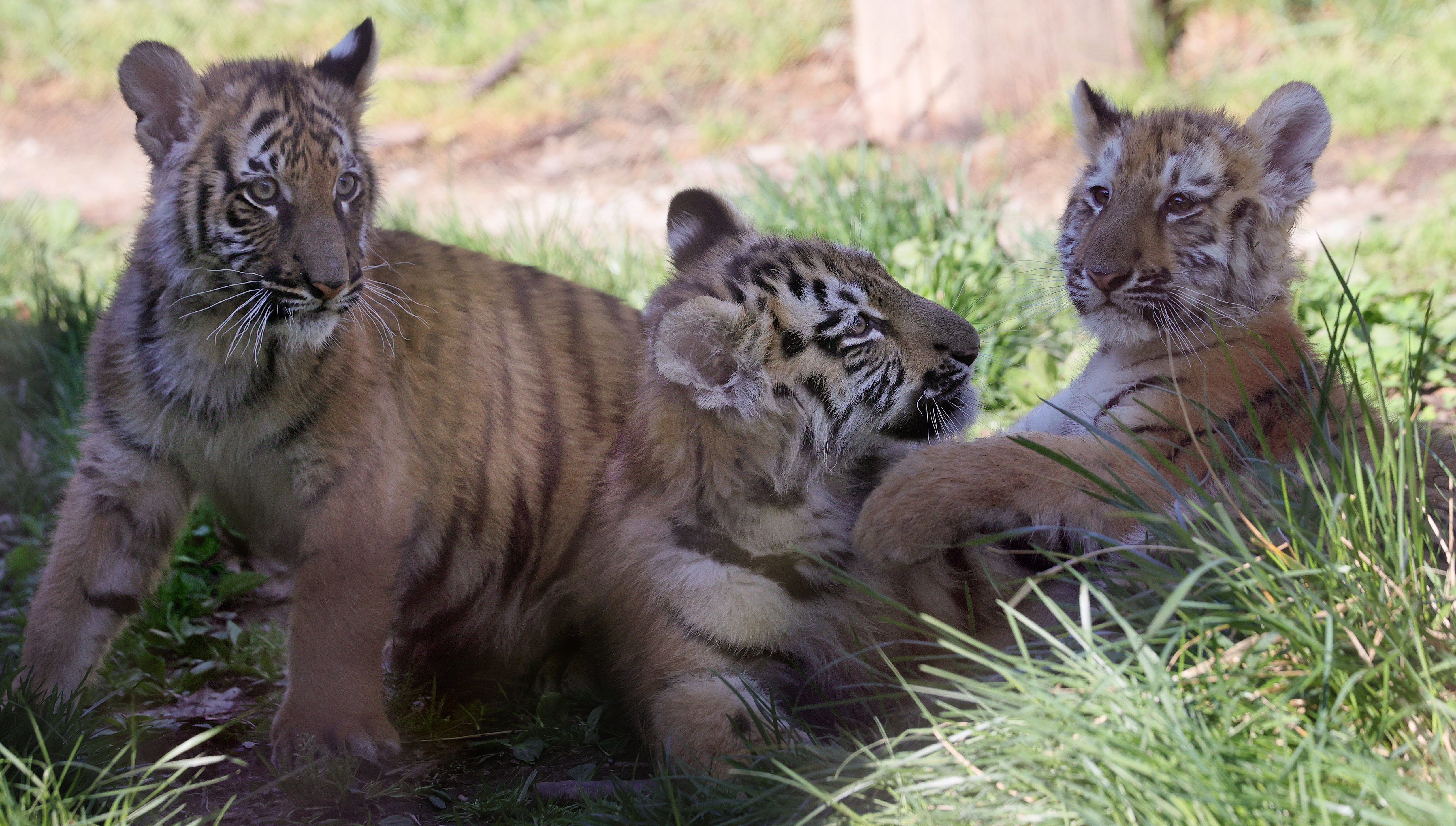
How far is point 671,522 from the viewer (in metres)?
2.70

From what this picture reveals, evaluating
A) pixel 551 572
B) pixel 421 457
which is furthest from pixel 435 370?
pixel 551 572

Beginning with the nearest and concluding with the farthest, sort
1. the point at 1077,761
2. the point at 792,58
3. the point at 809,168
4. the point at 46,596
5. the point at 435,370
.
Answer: the point at 1077,761
the point at 46,596
the point at 435,370
the point at 809,168
the point at 792,58

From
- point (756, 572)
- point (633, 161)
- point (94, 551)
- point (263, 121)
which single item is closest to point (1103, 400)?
point (756, 572)

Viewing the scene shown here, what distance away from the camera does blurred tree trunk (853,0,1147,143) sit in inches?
279

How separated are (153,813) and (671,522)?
1.21 metres

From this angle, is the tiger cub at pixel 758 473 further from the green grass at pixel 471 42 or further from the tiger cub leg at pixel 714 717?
the green grass at pixel 471 42

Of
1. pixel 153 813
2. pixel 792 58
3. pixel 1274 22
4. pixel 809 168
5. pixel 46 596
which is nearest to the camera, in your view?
pixel 153 813

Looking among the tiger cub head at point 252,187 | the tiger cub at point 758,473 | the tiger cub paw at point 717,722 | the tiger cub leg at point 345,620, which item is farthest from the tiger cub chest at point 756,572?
the tiger cub head at point 252,187

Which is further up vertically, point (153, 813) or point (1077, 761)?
point (1077, 761)

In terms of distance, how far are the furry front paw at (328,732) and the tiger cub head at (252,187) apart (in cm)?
82

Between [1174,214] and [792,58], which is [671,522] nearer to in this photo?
[1174,214]

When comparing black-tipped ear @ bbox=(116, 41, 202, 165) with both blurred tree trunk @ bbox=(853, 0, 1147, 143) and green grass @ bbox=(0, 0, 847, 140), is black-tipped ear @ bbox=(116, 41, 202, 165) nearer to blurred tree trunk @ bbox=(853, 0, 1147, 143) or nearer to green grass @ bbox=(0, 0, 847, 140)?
blurred tree trunk @ bbox=(853, 0, 1147, 143)

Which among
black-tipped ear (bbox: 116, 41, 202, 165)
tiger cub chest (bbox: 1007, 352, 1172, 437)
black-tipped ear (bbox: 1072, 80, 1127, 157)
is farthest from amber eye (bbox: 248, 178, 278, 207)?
black-tipped ear (bbox: 1072, 80, 1127, 157)

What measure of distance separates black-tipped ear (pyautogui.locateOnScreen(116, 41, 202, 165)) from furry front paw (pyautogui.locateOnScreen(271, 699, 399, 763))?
1292 mm
